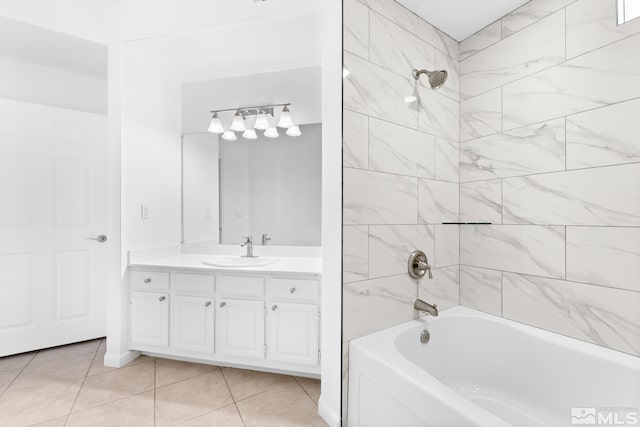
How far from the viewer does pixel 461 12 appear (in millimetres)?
1799

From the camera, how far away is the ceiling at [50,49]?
215cm

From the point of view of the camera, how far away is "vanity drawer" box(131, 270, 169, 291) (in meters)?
2.27

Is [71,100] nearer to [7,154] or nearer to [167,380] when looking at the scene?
[7,154]

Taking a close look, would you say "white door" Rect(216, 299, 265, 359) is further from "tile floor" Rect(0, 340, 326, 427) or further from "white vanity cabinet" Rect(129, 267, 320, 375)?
"tile floor" Rect(0, 340, 326, 427)

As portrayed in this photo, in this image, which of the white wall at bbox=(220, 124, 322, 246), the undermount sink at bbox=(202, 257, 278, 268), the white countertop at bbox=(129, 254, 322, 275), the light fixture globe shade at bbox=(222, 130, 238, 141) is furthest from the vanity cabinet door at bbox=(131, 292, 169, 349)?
the light fixture globe shade at bbox=(222, 130, 238, 141)

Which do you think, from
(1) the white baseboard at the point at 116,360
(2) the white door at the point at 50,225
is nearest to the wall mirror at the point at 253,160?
(2) the white door at the point at 50,225

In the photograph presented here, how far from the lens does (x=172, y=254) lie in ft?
9.02

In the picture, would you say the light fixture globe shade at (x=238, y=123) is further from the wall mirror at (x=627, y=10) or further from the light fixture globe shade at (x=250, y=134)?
the wall mirror at (x=627, y=10)

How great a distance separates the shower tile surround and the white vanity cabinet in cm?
56

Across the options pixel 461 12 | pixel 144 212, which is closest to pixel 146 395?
pixel 144 212

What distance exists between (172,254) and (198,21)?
6.19 ft

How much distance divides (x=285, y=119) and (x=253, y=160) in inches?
18.1

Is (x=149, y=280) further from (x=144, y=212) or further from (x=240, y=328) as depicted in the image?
(x=240, y=328)
